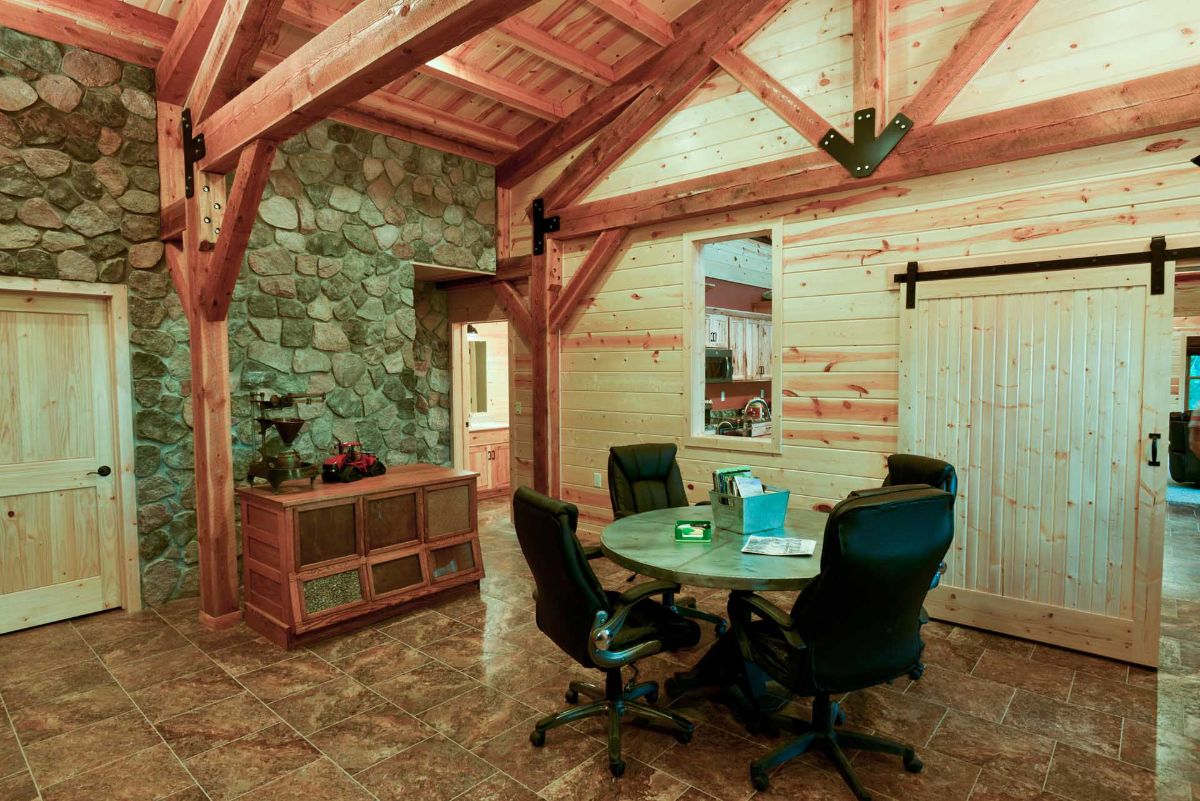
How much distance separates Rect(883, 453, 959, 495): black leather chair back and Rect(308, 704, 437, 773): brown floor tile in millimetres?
2331

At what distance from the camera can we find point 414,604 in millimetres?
3977

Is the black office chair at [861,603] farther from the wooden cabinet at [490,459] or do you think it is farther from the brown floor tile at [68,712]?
the wooden cabinet at [490,459]

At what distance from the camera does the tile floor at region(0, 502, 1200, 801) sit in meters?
2.31

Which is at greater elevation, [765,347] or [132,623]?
[765,347]

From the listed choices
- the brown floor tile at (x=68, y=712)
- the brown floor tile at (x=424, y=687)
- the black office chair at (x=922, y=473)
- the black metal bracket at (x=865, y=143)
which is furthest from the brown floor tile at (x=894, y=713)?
the brown floor tile at (x=68, y=712)

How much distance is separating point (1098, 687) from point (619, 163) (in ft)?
14.1

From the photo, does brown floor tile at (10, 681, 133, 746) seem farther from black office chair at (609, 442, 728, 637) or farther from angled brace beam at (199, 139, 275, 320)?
black office chair at (609, 442, 728, 637)

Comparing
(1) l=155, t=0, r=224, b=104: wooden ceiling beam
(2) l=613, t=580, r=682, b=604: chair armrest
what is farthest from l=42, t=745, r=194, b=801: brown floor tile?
(1) l=155, t=0, r=224, b=104: wooden ceiling beam

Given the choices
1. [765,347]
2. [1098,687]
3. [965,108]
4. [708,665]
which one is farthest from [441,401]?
[1098,687]

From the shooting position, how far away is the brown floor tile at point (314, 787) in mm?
2262

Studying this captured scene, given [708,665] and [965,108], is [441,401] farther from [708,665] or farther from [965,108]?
[965,108]

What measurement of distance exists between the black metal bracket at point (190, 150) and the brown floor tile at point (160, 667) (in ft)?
7.82

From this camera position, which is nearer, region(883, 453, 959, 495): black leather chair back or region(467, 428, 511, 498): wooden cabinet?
region(883, 453, 959, 495): black leather chair back

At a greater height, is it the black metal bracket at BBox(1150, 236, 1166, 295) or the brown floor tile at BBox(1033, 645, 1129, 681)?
the black metal bracket at BBox(1150, 236, 1166, 295)
